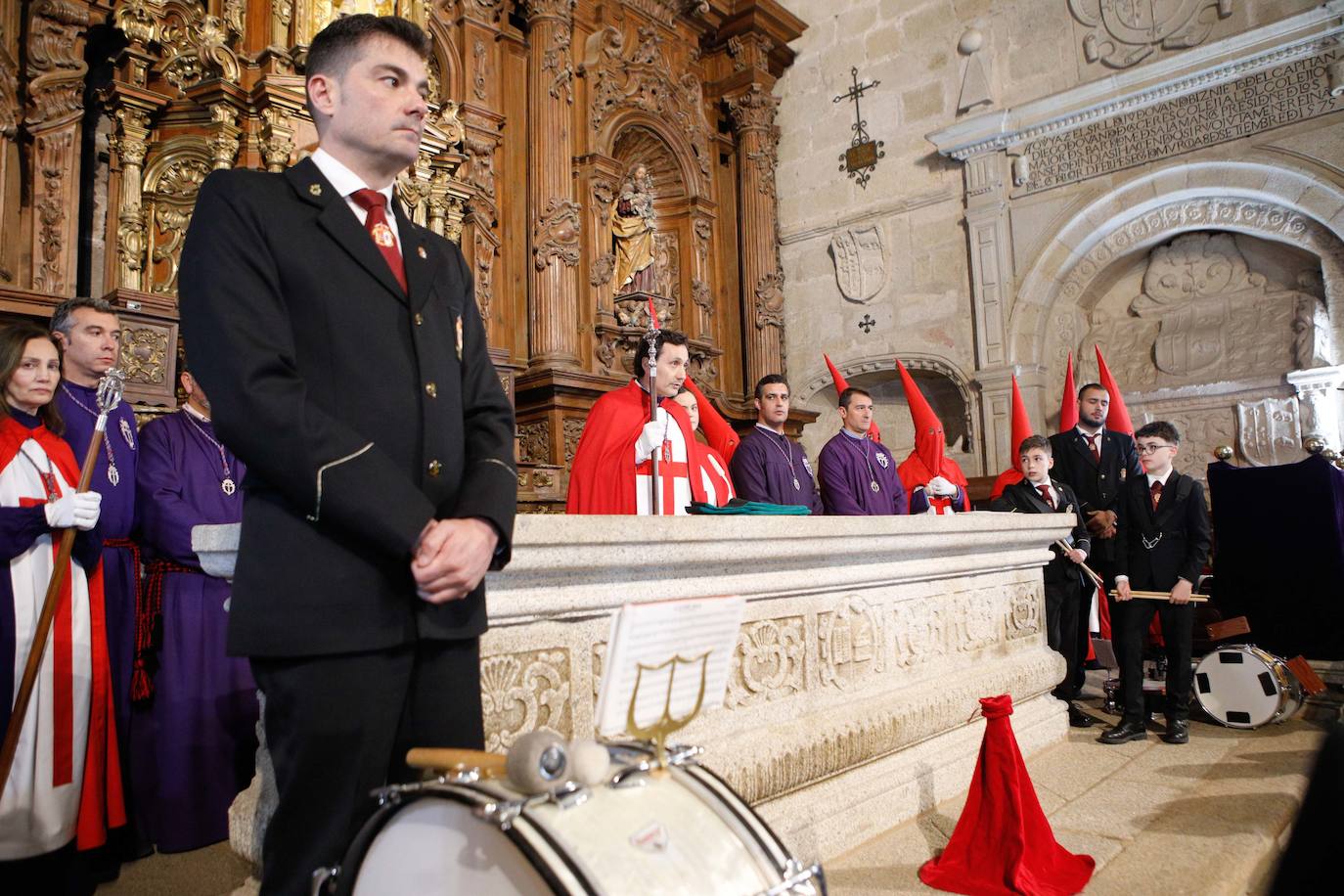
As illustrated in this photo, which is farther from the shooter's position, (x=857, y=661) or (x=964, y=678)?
(x=964, y=678)

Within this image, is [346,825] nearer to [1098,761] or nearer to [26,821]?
[26,821]

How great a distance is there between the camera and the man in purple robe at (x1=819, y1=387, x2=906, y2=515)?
5574 mm

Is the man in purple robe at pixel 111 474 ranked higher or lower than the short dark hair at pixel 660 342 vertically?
lower

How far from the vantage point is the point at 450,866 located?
1197 mm

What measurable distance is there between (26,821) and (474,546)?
227 centimetres

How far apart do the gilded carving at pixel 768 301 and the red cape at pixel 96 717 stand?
7.91 meters

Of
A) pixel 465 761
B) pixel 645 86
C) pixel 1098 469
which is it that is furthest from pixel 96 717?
pixel 645 86

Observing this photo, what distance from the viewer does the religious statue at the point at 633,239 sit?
30.5 feet

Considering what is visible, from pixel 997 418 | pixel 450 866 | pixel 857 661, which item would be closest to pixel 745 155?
pixel 997 418

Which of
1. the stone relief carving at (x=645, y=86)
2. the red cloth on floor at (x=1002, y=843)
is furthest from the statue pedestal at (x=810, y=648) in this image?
the stone relief carving at (x=645, y=86)

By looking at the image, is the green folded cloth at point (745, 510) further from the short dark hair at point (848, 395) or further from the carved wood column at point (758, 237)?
the carved wood column at point (758, 237)

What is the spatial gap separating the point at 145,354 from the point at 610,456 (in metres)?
2.71

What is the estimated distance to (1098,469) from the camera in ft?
19.0

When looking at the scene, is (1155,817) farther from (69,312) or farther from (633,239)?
(633,239)
